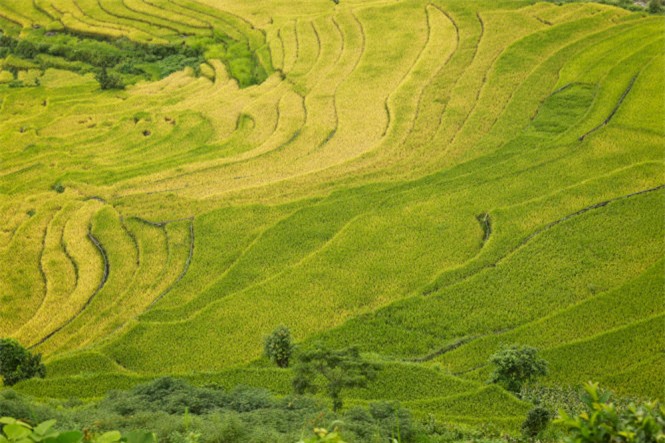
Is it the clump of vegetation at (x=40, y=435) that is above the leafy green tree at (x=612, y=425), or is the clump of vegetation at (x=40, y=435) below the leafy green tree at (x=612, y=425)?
above

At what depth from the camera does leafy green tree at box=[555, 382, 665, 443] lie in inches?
125

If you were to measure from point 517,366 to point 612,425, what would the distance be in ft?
19.7

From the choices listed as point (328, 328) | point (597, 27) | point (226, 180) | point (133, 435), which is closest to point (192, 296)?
point (328, 328)

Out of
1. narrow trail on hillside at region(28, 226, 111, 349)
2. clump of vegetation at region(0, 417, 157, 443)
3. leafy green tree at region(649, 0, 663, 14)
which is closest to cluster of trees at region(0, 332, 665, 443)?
clump of vegetation at region(0, 417, 157, 443)

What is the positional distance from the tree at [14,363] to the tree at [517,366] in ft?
20.5

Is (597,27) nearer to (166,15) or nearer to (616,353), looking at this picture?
(616,353)

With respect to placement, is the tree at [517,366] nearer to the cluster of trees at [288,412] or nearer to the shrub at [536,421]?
the cluster of trees at [288,412]

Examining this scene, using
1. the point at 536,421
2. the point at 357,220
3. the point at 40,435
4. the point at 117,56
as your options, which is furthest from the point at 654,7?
the point at 40,435

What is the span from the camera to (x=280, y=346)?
32.2 ft

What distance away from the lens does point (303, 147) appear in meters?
16.5

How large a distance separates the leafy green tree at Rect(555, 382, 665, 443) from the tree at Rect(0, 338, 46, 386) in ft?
27.7

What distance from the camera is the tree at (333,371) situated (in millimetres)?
8336

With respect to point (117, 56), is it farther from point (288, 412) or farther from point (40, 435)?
point (40, 435)

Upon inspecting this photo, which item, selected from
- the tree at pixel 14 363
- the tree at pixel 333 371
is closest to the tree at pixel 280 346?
A: the tree at pixel 333 371
